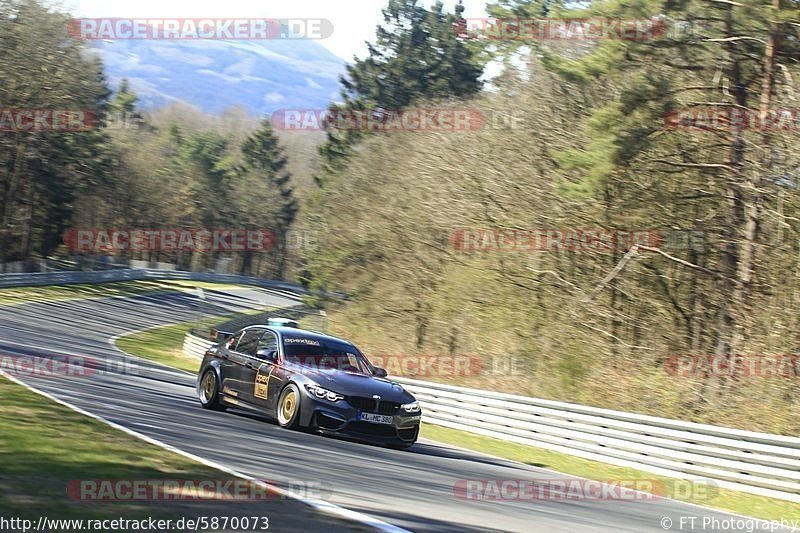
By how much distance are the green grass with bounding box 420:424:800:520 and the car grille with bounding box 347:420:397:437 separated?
10.1 feet

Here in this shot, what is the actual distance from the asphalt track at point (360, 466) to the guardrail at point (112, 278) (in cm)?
3305

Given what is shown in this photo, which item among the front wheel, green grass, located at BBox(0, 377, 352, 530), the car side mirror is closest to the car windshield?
the car side mirror

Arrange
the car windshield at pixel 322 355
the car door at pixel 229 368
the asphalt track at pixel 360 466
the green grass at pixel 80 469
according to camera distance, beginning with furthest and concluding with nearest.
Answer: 1. the car door at pixel 229 368
2. the car windshield at pixel 322 355
3. the asphalt track at pixel 360 466
4. the green grass at pixel 80 469

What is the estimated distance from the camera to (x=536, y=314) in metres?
32.0

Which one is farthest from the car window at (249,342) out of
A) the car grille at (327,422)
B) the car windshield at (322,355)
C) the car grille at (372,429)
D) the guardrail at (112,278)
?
the guardrail at (112,278)

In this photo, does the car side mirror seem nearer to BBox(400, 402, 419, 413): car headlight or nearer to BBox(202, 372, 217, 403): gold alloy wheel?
BBox(202, 372, 217, 403): gold alloy wheel

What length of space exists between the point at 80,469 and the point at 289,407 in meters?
5.76

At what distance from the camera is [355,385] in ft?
47.6

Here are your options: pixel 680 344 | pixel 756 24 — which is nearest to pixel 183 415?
pixel 756 24

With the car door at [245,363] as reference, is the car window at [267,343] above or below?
above

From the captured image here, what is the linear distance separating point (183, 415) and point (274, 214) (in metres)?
96.2

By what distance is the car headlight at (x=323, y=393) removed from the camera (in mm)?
14234

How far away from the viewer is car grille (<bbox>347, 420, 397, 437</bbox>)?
46.8 ft

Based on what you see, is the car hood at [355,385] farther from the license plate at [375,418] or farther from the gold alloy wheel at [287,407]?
the gold alloy wheel at [287,407]
